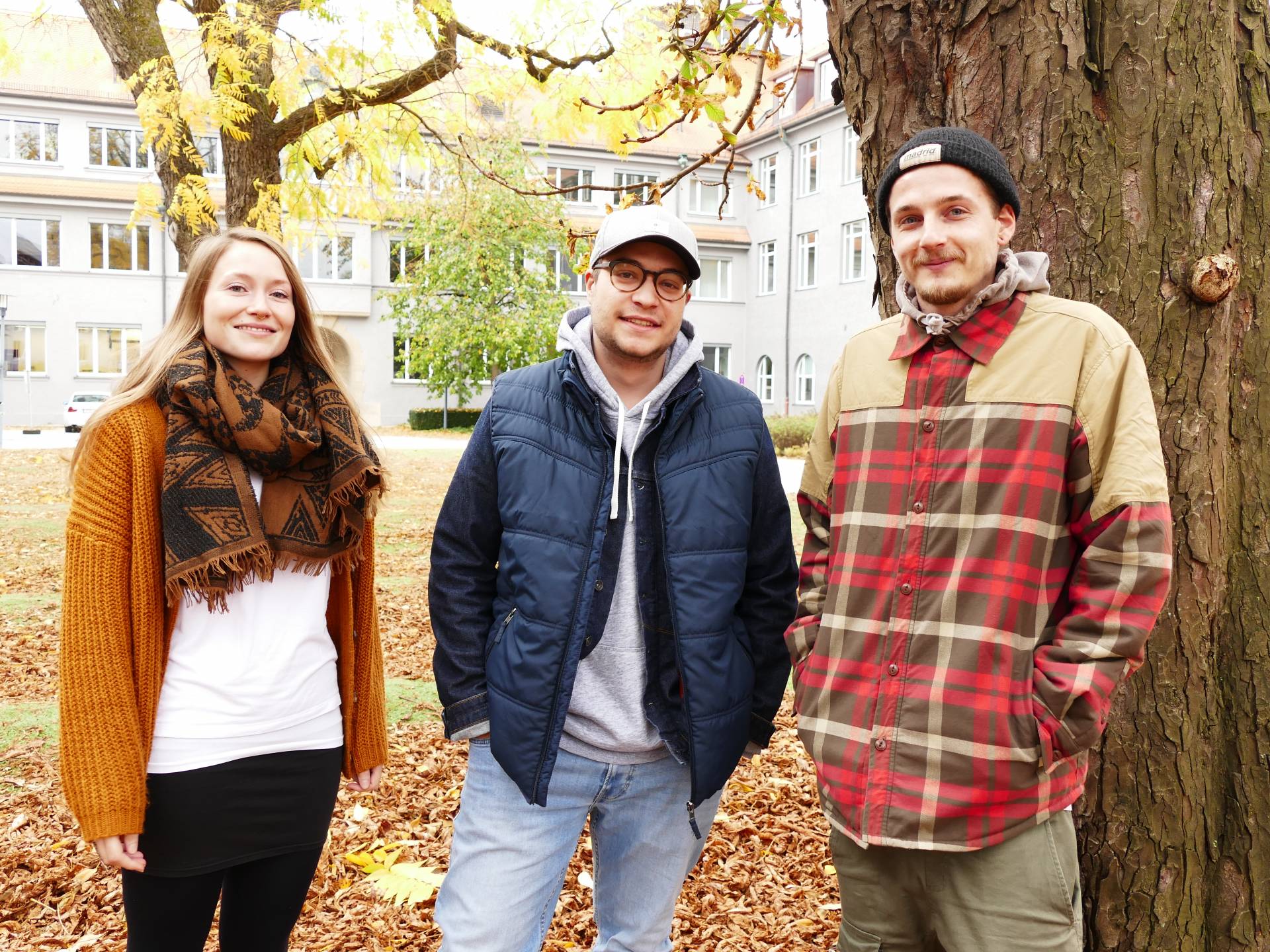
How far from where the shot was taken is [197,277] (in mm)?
2525

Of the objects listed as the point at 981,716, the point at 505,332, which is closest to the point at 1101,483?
the point at 981,716

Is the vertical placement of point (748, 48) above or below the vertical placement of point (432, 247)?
below

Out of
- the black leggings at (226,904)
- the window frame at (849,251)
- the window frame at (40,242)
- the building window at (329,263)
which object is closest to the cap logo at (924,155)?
the black leggings at (226,904)

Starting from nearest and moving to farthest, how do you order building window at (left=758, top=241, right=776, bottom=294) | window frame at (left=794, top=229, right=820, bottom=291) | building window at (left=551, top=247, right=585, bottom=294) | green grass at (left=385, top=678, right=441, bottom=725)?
green grass at (left=385, top=678, right=441, bottom=725) → window frame at (left=794, top=229, right=820, bottom=291) → building window at (left=551, top=247, right=585, bottom=294) → building window at (left=758, top=241, right=776, bottom=294)

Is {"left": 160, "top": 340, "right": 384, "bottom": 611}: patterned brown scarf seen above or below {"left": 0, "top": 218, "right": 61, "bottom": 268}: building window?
below

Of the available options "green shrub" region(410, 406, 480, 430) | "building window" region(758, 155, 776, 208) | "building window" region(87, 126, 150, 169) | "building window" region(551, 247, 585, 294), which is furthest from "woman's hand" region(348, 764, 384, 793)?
"building window" region(87, 126, 150, 169)

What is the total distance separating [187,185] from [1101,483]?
A: 7.59 meters

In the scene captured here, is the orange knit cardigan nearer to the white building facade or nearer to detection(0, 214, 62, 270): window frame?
the white building facade

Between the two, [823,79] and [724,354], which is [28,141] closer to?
[724,354]

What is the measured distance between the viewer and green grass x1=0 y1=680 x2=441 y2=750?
5.30 meters

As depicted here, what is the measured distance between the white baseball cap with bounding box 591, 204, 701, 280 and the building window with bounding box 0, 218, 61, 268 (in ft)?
126

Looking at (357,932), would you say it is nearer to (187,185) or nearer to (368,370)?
(187,185)

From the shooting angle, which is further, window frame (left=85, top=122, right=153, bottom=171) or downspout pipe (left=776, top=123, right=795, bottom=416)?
downspout pipe (left=776, top=123, right=795, bottom=416)

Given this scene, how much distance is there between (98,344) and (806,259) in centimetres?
2529
